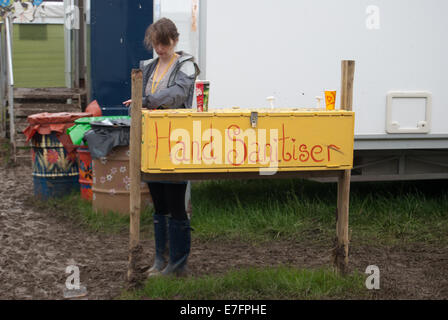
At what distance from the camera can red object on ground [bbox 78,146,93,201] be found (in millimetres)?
6555

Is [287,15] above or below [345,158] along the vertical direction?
above

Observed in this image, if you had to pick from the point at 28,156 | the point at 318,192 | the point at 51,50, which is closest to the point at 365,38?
the point at 318,192

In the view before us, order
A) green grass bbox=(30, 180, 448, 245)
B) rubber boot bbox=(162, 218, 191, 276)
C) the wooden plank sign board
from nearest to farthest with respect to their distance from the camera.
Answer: the wooden plank sign board, rubber boot bbox=(162, 218, 191, 276), green grass bbox=(30, 180, 448, 245)

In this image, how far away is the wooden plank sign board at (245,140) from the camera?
371 centimetres

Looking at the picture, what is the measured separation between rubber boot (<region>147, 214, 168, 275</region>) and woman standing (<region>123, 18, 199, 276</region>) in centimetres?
1

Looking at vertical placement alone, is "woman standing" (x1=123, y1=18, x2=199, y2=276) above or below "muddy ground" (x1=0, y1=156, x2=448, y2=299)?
above

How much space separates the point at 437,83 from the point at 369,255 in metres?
1.83

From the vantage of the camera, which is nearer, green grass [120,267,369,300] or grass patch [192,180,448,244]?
green grass [120,267,369,300]

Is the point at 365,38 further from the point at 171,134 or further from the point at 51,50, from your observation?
the point at 51,50

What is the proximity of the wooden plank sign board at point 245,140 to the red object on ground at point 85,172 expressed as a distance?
291cm

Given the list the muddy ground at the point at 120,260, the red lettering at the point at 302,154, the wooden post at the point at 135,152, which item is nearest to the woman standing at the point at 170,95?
the wooden post at the point at 135,152

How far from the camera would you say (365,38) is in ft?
19.0

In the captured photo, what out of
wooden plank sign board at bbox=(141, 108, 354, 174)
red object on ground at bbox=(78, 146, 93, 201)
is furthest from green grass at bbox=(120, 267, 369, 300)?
red object on ground at bbox=(78, 146, 93, 201)

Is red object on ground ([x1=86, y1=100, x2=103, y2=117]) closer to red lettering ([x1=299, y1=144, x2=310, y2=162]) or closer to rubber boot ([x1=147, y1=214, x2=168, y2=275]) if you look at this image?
rubber boot ([x1=147, y1=214, x2=168, y2=275])
